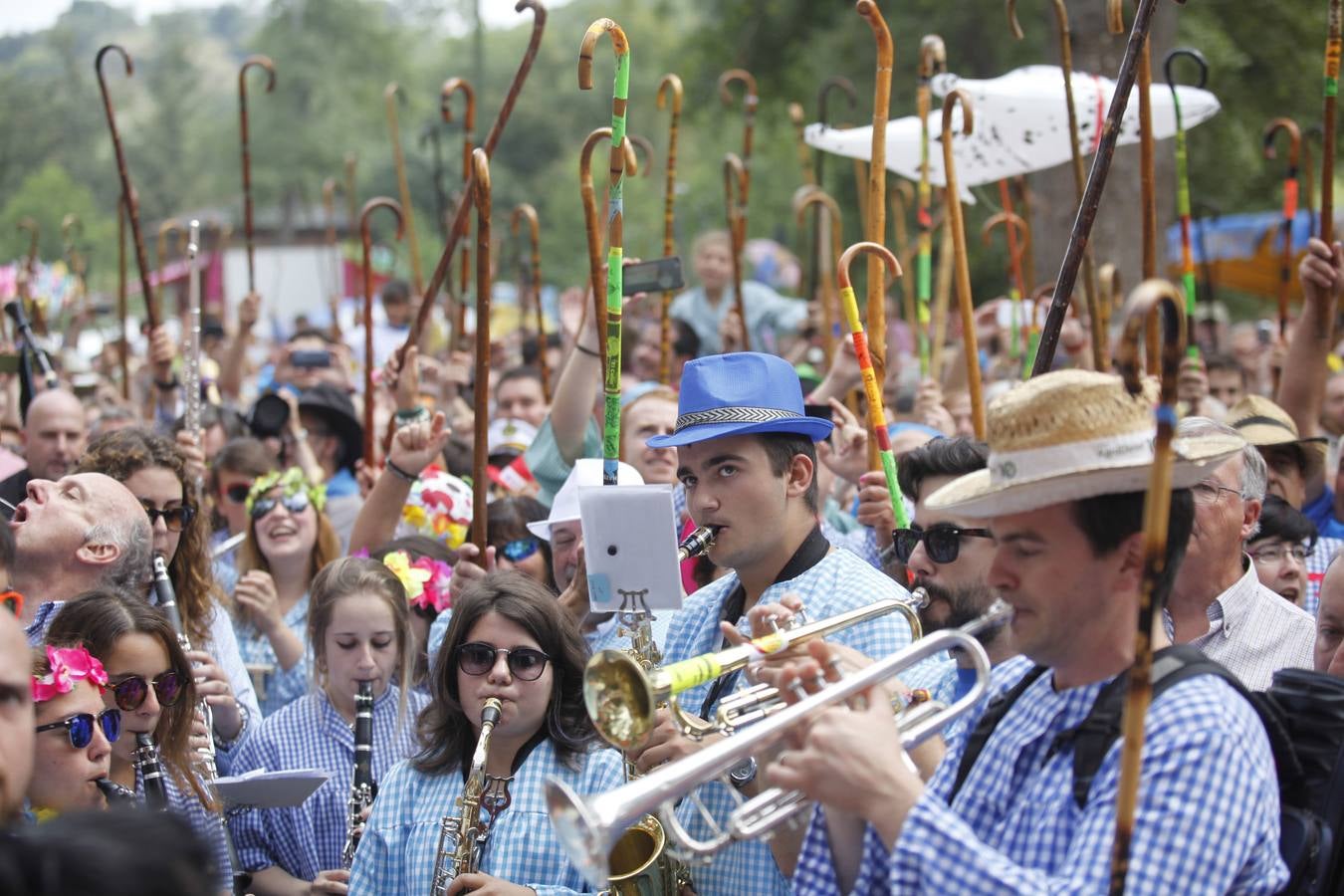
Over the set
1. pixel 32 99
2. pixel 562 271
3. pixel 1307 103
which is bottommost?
pixel 562 271

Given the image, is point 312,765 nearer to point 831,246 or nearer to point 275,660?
point 275,660

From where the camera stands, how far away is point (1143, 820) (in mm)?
2270

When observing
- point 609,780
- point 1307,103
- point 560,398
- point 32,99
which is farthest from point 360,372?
point 32,99

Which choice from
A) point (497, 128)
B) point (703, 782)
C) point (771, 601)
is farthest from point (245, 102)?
point (703, 782)

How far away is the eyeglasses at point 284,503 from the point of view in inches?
245

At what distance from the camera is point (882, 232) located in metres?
5.05

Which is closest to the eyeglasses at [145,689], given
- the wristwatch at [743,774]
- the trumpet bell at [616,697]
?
the wristwatch at [743,774]

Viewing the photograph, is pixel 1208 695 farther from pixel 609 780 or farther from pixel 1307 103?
pixel 1307 103

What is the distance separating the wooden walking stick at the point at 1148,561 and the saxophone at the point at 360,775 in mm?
2563

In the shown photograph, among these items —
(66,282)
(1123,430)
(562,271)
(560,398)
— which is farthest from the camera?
(562,271)

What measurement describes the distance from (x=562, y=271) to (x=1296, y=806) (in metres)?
34.8

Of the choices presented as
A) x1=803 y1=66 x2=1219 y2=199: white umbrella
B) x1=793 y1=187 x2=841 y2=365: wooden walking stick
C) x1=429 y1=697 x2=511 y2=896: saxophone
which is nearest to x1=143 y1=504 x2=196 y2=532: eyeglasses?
x1=429 y1=697 x2=511 y2=896: saxophone

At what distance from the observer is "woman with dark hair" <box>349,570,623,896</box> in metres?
3.86

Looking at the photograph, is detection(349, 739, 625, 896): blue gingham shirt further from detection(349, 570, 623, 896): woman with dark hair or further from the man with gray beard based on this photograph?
the man with gray beard
